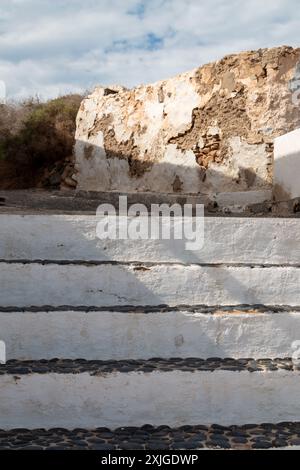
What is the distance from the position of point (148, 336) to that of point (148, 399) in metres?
0.50

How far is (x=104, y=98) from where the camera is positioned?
37.5 feet

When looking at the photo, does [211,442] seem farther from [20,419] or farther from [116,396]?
[20,419]

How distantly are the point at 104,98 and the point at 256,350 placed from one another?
7.76 metres

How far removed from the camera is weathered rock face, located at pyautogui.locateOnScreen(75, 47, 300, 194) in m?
8.34

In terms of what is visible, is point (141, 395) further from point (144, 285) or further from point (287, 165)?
point (287, 165)

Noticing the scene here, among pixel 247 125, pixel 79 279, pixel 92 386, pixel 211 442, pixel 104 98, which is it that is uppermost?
pixel 104 98

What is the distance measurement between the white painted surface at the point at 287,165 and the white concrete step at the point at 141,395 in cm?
358

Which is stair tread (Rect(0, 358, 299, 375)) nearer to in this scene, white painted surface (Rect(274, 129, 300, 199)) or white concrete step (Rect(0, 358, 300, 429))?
white concrete step (Rect(0, 358, 300, 429))

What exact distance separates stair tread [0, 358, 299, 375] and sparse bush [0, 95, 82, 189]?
1000 cm

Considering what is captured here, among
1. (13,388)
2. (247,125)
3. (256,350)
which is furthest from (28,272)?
(247,125)

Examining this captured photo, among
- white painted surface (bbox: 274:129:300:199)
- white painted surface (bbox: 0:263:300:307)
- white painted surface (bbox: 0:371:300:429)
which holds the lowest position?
white painted surface (bbox: 0:371:300:429)

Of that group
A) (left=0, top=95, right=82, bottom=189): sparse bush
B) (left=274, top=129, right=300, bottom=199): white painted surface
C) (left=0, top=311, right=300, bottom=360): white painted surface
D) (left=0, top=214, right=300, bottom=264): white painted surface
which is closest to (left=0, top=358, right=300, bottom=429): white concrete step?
(left=0, top=311, right=300, bottom=360): white painted surface

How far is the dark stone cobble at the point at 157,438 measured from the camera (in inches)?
140

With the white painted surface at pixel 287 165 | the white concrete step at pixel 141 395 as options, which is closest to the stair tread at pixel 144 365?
the white concrete step at pixel 141 395
